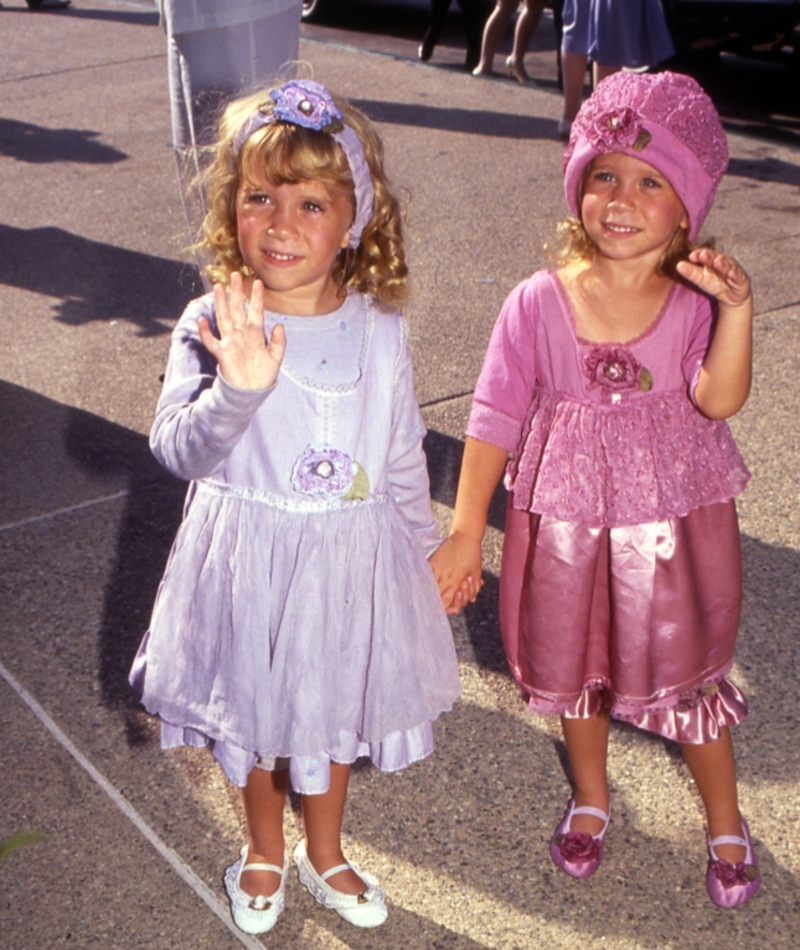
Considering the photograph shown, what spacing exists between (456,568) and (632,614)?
35 cm

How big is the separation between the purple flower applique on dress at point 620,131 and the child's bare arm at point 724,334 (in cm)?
23

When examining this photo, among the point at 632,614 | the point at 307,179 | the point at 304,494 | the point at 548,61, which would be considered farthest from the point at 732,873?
the point at 548,61

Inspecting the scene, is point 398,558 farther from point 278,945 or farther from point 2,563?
point 2,563

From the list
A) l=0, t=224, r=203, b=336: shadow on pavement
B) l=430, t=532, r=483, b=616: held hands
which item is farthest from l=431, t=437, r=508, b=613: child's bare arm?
l=0, t=224, r=203, b=336: shadow on pavement

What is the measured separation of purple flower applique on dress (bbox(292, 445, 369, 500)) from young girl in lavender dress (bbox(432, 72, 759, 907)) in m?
0.33

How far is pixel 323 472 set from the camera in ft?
7.48

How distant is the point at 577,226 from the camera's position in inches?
99.9

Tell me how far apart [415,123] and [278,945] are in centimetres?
700

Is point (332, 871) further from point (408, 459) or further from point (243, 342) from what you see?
point (243, 342)

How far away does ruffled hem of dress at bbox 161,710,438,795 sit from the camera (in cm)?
240

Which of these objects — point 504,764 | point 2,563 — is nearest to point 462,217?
point 2,563

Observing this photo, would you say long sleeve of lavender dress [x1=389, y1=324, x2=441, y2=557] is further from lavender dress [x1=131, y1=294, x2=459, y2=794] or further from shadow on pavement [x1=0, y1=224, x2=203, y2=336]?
shadow on pavement [x1=0, y1=224, x2=203, y2=336]

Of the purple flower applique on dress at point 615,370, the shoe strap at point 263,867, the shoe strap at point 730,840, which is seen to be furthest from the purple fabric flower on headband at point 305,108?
the shoe strap at point 730,840

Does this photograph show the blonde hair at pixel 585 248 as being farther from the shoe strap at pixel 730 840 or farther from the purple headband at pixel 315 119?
the shoe strap at pixel 730 840
